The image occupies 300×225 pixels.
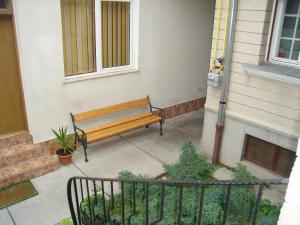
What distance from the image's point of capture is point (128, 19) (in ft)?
22.0

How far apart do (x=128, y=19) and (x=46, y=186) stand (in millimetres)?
3902

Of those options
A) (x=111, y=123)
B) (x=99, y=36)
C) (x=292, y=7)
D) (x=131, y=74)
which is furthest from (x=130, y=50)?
(x=292, y=7)

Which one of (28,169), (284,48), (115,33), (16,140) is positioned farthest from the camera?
(115,33)

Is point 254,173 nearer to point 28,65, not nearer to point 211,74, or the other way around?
point 211,74

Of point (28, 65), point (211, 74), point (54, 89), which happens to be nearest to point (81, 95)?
point (54, 89)

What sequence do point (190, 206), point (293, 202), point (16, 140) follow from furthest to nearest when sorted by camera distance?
1. point (16, 140)
2. point (190, 206)
3. point (293, 202)

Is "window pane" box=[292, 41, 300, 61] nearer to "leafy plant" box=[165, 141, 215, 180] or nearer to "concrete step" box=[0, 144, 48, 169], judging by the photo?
"leafy plant" box=[165, 141, 215, 180]


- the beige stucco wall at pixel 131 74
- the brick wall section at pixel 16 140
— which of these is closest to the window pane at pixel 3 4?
the beige stucco wall at pixel 131 74

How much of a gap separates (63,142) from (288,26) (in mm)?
4443

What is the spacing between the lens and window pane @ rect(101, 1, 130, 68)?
6.33 meters

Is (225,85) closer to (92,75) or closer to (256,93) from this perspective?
(256,93)

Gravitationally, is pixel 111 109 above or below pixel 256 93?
below

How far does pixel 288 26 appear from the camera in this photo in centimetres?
490

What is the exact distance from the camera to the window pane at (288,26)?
15.9 feet
